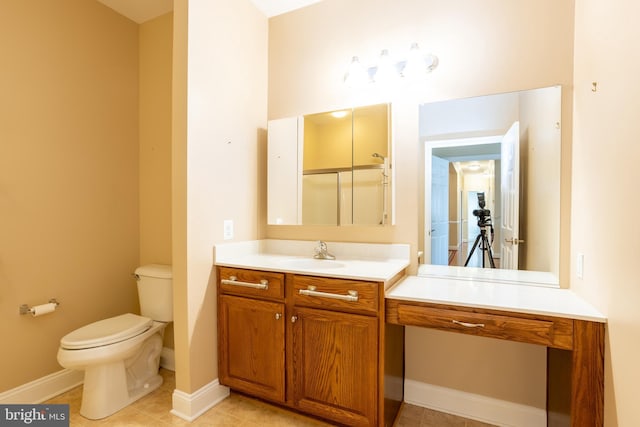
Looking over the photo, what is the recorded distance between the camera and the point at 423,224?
192 cm

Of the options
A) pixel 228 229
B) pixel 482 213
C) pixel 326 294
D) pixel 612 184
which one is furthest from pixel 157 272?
pixel 612 184

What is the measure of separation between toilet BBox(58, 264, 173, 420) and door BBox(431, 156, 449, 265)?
70.3 inches

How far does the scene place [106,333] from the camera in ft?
5.86

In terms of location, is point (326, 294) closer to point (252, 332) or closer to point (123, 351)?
point (252, 332)

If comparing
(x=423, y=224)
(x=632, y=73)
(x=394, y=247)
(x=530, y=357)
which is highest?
(x=632, y=73)

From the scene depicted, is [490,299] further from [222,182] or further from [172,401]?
[172,401]

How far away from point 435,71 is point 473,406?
1.97 meters

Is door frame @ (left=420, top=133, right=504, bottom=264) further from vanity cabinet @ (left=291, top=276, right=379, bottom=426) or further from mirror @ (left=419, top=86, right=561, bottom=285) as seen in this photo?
vanity cabinet @ (left=291, top=276, right=379, bottom=426)

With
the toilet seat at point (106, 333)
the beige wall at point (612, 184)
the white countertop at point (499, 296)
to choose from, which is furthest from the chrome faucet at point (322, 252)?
the beige wall at point (612, 184)

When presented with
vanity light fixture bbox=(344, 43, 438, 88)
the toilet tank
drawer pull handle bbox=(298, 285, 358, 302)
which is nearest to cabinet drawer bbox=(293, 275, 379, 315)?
drawer pull handle bbox=(298, 285, 358, 302)

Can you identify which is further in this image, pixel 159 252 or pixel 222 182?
pixel 159 252

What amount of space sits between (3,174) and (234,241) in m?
1.36

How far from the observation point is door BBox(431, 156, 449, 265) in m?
1.90

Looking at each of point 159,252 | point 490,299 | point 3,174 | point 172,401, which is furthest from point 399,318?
point 3,174
